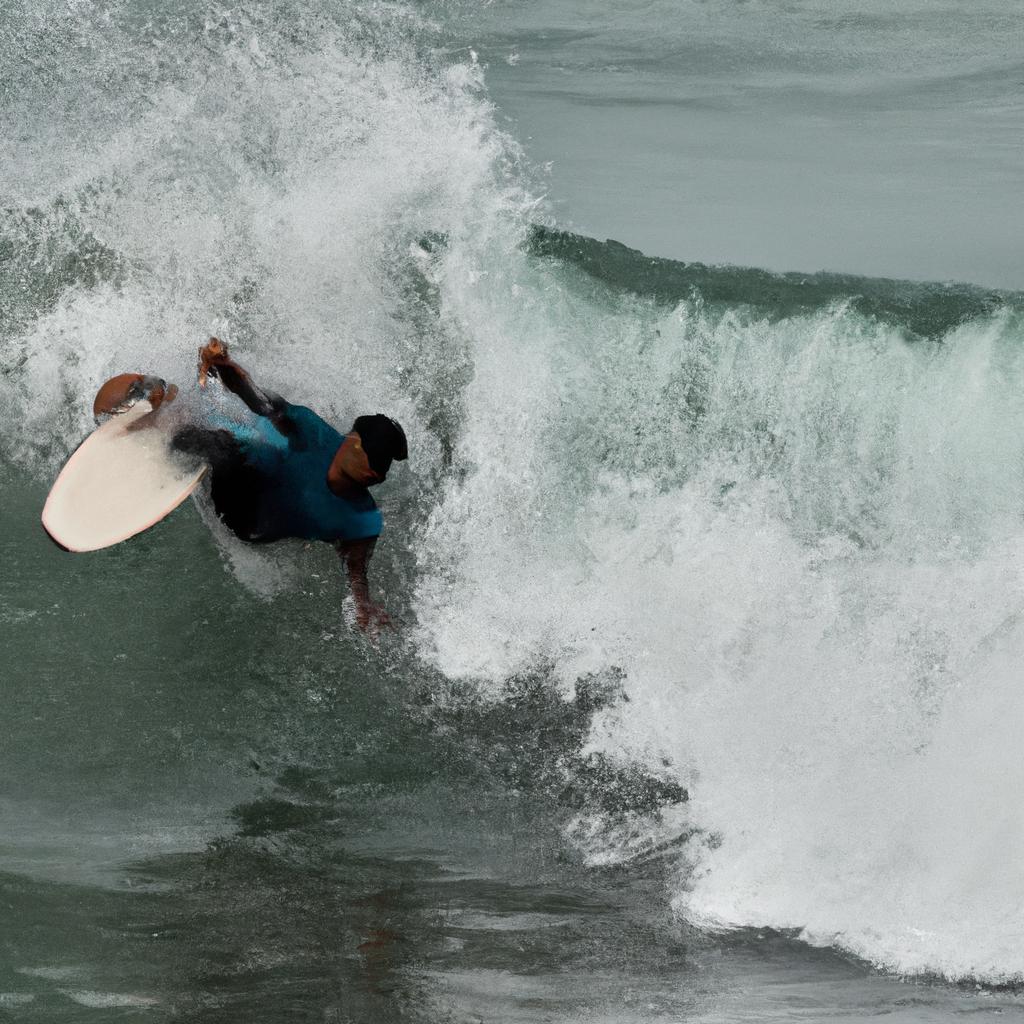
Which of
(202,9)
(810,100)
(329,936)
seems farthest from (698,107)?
(329,936)

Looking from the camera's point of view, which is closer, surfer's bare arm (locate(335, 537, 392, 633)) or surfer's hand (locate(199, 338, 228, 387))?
surfer's hand (locate(199, 338, 228, 387))

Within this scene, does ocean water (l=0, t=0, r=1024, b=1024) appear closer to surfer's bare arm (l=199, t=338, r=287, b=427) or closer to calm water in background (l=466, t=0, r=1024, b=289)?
calm water in background (l=466, t=0, r=1024, b=289)

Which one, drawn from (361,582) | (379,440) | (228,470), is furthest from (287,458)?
(361,582)

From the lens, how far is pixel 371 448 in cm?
337

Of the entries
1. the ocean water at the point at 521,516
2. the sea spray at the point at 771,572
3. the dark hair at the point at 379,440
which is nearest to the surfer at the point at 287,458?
the dark hair at the point at 379,440

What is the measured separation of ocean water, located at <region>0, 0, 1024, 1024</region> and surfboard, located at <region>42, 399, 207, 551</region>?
56 centimetres

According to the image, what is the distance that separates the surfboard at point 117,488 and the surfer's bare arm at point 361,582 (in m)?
0.61

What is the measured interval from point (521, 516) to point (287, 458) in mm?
1222

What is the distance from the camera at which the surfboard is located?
12.1 feet

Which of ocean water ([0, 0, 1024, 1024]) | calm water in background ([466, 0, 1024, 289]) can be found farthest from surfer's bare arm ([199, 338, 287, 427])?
calm water in background ([466, 0, 1024, 289])

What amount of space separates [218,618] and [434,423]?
48.9 inches

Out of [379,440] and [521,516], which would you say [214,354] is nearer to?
[379,440]

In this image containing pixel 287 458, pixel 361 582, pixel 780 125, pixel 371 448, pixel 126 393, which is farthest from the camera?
pixel 780 125

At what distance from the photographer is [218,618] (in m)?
4.25
